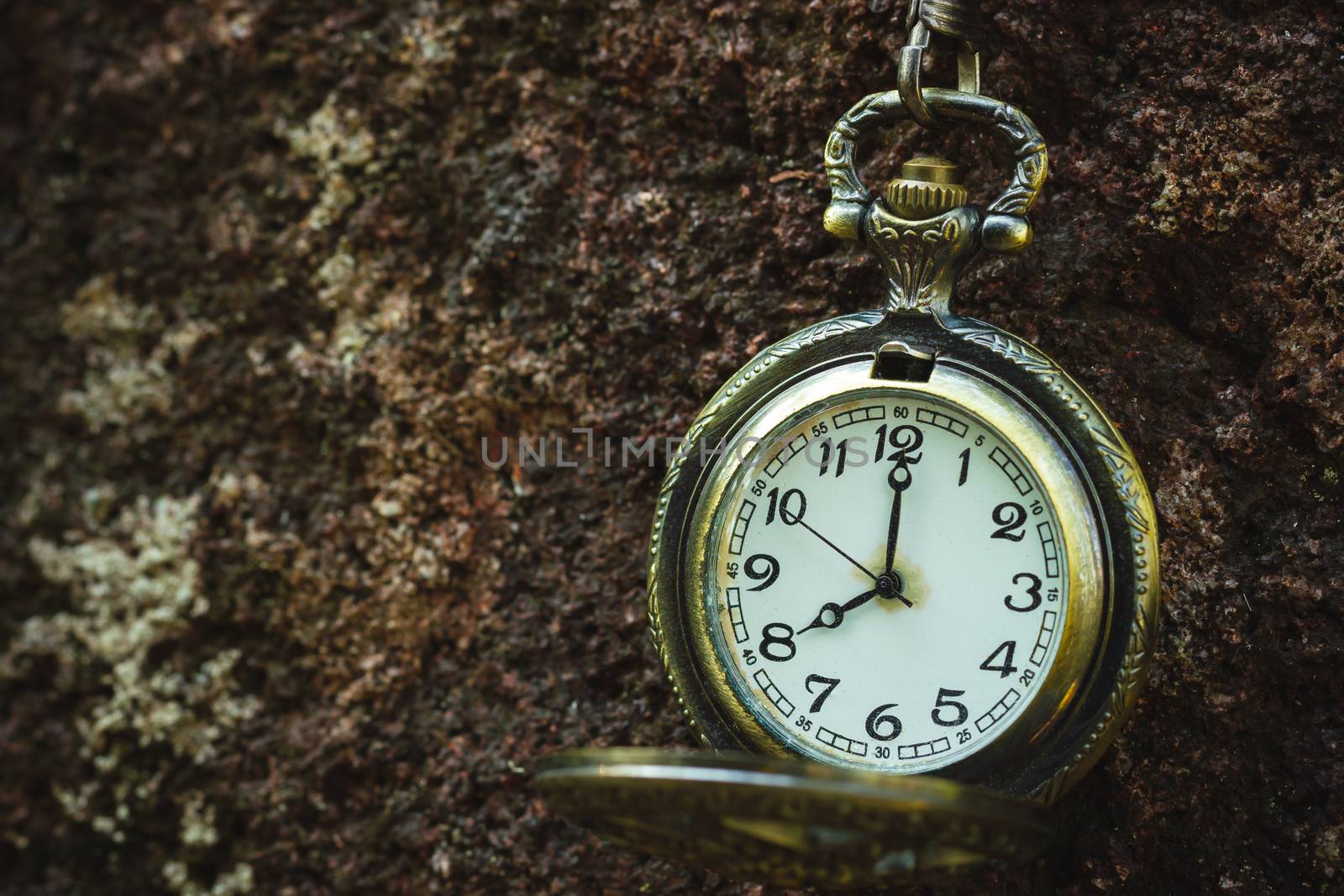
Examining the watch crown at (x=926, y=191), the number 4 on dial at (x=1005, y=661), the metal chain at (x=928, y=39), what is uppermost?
the metal chain at (x=928, y=39)

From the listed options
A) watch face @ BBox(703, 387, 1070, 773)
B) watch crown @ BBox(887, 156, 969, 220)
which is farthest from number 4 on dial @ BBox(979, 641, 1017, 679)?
watch crown @ BBox(887, 156, 969, 220)

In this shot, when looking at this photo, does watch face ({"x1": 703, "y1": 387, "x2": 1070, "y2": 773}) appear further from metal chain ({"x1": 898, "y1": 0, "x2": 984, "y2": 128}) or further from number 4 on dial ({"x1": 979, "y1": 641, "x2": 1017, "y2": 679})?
metal chain ({"x1": 898, "y1": 0, "x2": 984, "y2": 128})

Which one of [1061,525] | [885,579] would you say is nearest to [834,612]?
[885,579]

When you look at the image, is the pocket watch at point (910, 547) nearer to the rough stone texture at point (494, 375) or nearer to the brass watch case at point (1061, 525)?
the brass watch case at point (1061, 525)

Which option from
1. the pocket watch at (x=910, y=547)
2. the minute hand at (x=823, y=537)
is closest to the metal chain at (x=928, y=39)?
the pocket watch at (x=910, y=547)

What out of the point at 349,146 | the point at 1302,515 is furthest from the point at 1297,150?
the point at 349,146

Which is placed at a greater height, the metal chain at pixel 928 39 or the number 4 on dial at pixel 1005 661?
the metal chain at pixel 928 39

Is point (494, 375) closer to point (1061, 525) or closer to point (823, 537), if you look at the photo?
point (823, 537)
